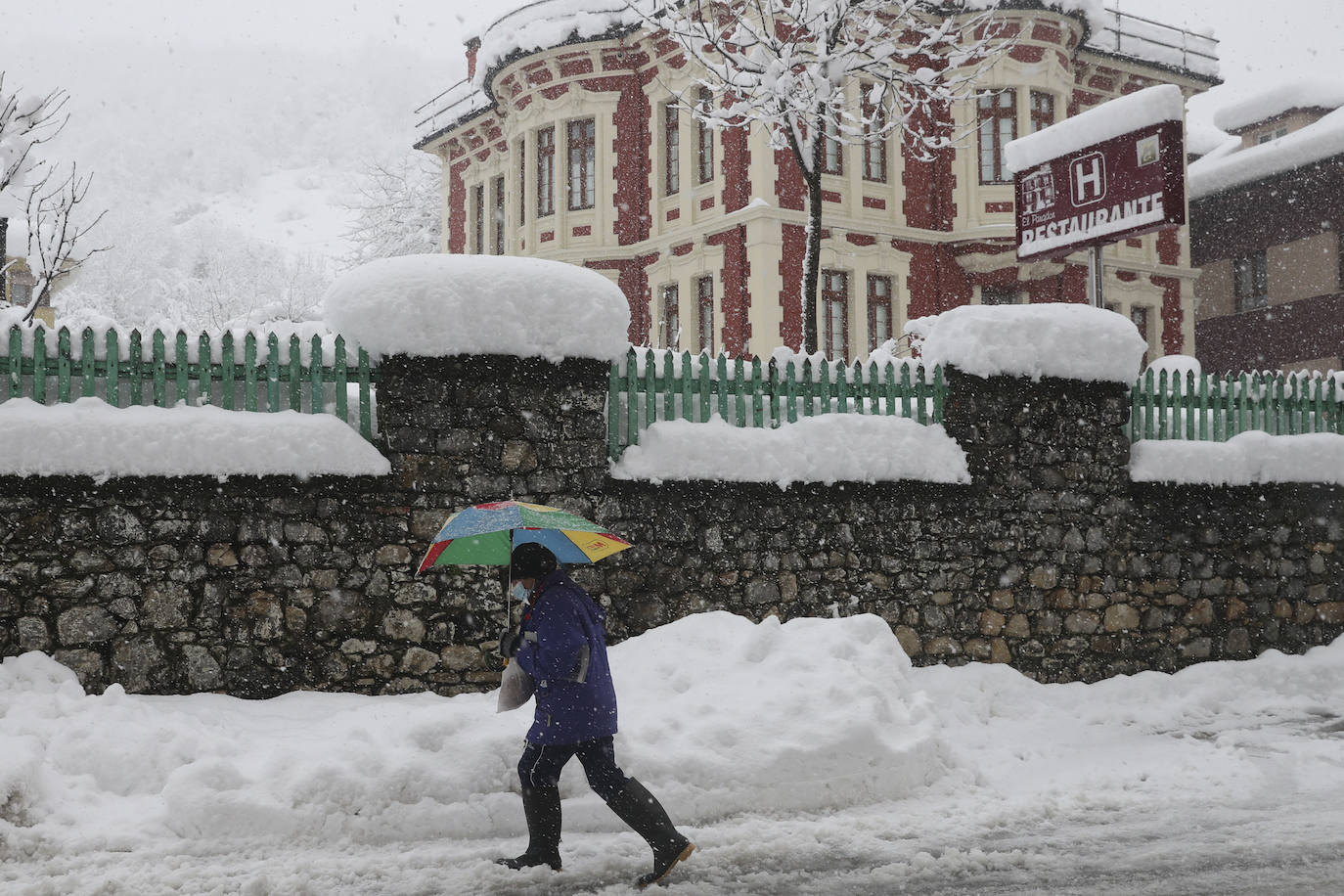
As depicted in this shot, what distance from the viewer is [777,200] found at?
65.3ft

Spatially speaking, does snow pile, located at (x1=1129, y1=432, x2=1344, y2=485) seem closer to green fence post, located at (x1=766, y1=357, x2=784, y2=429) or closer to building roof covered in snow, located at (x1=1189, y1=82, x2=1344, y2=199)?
green fence post, located at (x1=766, y1=357, x2=784, y2=429)

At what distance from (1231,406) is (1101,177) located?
2.75 meters

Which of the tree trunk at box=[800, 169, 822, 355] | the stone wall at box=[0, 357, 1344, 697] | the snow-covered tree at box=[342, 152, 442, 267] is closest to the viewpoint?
the stone wall at box=[0, 357, 1344, 697]

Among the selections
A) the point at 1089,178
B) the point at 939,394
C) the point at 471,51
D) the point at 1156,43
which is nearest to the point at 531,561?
the point at 939,394

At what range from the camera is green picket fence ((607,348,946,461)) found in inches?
322

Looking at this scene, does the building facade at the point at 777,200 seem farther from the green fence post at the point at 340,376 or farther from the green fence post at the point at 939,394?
the green fence post at the point at 340,376

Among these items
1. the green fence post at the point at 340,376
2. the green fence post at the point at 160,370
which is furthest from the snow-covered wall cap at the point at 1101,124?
the green fence post at the point at 160,370

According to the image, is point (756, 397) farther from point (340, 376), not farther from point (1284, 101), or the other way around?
point (1284, 101)

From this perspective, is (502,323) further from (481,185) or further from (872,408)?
(481,185)

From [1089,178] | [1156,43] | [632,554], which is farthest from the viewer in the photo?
[1156,43]

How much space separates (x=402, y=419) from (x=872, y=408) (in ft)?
12.3

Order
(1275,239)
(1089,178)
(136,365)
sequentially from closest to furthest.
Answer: (136,365) → (1089,178) → (1275,239)

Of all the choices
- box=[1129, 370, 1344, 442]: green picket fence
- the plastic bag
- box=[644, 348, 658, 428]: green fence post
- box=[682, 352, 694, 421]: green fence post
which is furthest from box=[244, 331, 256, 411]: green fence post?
box=[1129, 370, 1344, 442]: green picket fence

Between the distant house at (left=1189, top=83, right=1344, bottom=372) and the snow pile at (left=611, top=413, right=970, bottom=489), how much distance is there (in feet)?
62.8
